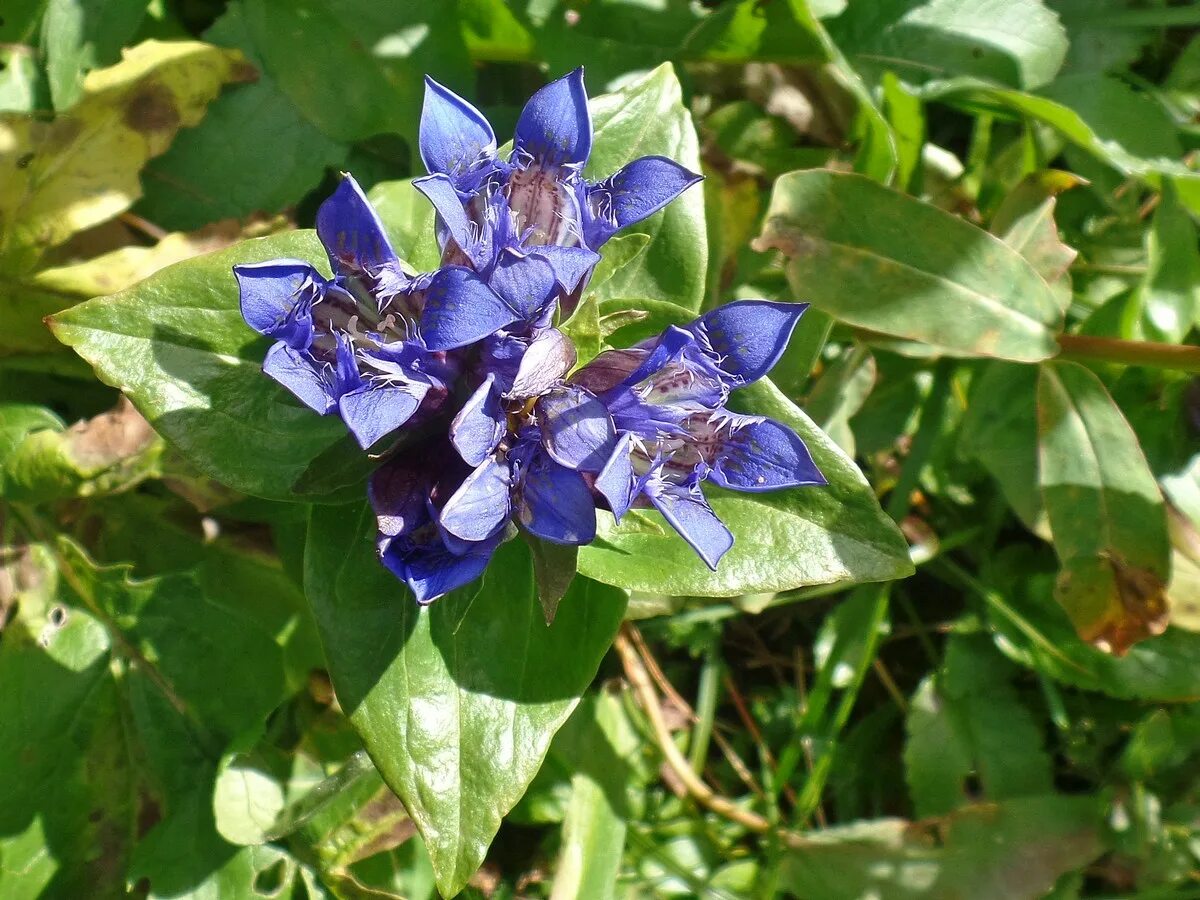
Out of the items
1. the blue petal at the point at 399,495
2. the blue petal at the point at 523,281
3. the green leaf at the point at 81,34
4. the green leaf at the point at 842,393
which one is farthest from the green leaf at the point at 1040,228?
the green leaf at the point at 81,34

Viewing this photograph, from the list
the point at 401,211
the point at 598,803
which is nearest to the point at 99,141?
the point at 401,211

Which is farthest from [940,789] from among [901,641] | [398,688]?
[398,688]

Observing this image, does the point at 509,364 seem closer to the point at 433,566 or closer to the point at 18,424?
the point at 433,566

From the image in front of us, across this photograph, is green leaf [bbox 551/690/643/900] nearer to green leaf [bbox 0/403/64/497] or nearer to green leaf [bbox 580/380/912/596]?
green leaf [bbox 580/380/912/596]

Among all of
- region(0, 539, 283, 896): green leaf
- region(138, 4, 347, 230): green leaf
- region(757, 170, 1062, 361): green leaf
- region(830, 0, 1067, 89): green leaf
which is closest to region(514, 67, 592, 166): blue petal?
region(757, 170, 1062, 361): green leaf

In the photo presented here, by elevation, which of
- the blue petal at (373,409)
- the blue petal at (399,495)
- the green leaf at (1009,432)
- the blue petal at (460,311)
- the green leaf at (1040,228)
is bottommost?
the green leaf at (1009,432)

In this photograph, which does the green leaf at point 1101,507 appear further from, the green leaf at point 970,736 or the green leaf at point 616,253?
the green leaf at point 616,253

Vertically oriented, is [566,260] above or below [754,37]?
above
